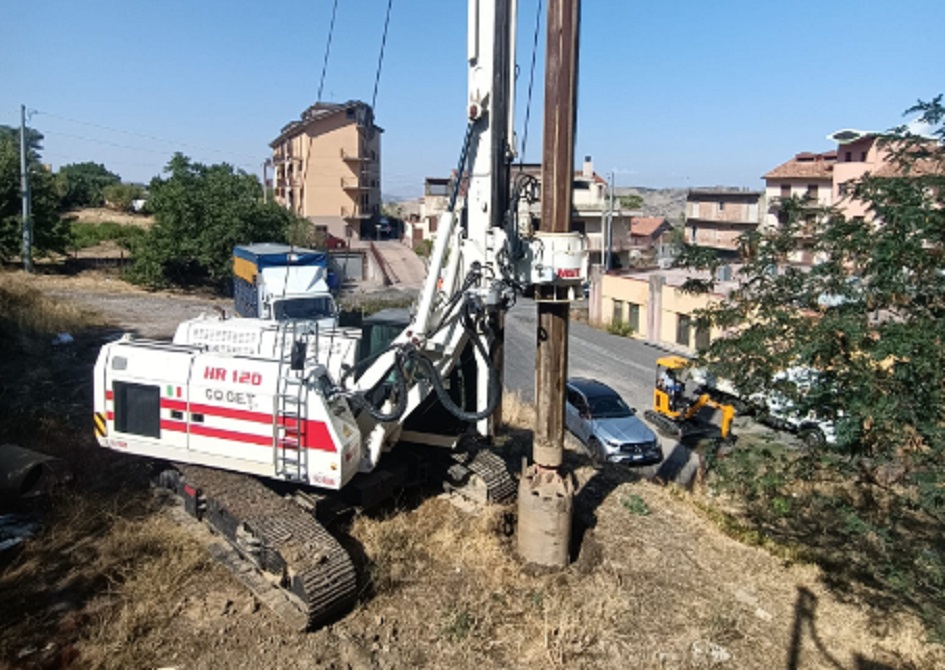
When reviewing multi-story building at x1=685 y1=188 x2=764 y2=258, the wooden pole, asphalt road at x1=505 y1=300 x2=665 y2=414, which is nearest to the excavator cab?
asphalt road at x1=505 y1=300 x2=665 y2=414

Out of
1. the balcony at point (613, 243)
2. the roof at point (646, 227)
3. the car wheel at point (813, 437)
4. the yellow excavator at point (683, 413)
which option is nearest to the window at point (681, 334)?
the yellow excavator at point (683, 413)

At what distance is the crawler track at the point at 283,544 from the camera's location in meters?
7.29

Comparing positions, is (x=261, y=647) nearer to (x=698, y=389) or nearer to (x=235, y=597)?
(x=235, y=597)

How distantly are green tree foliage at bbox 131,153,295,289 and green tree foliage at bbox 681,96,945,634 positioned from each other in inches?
1222

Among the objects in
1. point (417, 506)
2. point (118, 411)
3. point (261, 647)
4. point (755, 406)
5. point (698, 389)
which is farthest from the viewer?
point (698, 389)

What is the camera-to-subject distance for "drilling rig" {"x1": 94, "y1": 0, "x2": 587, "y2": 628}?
8.02 m

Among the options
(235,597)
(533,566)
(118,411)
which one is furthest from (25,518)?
(533,566)

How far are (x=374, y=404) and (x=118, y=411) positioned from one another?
10.8ft

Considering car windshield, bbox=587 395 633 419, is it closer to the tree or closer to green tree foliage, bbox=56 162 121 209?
green tree foliage, bbox=56 162 121 209

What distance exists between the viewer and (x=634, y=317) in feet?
111

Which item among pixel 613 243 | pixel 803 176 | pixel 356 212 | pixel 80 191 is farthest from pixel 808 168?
pixel 80 191

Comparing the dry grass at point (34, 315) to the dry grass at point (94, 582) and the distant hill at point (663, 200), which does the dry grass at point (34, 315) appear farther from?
the distant hill at point (663, 200)

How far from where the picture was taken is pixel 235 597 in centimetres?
778

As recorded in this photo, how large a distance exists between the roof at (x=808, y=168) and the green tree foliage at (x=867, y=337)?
44346mm
